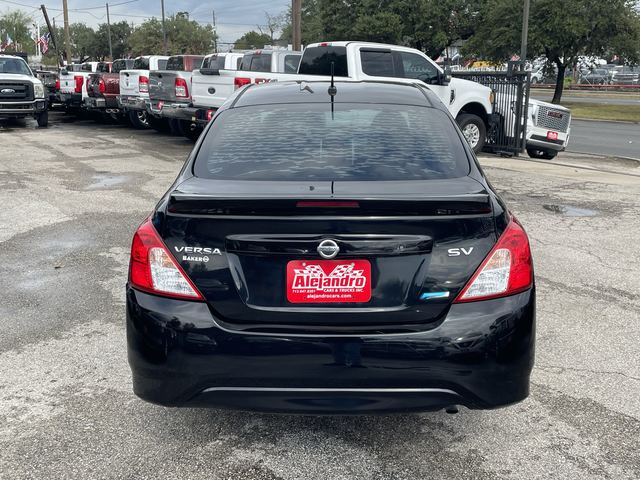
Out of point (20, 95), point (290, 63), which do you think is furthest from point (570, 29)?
point (20, 95)

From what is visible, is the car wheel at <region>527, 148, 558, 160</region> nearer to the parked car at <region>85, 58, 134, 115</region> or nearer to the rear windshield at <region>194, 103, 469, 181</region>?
the rear windshield at <region>194, 103, 469, 181</region>

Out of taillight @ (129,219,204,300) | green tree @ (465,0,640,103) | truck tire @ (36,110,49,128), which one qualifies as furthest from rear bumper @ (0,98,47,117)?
green tree @ (465,0,640,103)

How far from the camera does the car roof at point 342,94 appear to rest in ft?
13.4

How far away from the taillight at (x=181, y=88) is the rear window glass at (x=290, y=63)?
7.97ft

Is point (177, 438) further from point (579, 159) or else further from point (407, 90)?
point (579, 159)

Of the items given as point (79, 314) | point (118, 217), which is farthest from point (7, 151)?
point (79, 314)

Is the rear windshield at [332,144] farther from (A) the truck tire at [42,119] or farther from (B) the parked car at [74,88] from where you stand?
(B) the parked car at [74,88]

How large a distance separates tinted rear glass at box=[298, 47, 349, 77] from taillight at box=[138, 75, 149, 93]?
5698mm

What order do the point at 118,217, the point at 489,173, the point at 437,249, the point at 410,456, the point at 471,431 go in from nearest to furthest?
1. the point at 437,249
2. the point at 410,456
3. the point at 471,431
4. the point at 118,217
5. the point at 489,173

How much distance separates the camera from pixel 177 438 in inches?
137

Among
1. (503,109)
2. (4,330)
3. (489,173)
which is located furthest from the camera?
(503,109)

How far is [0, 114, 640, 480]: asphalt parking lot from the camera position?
3.26m

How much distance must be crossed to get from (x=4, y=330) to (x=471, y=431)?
3.27m

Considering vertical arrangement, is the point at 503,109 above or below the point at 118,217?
above
